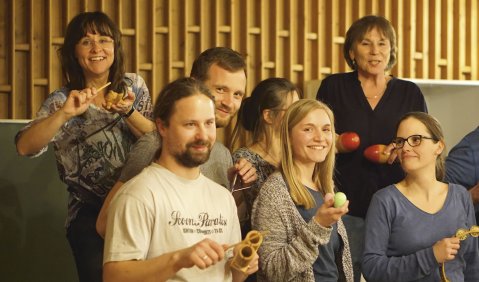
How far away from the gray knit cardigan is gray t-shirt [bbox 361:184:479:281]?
161 millimetres

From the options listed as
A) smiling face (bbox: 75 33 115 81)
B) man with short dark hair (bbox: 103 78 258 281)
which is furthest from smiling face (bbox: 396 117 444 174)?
smiling face (bbox: 75 33 115 81)

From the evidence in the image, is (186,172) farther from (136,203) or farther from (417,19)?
(417,19)

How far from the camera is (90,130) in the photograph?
8.91ft

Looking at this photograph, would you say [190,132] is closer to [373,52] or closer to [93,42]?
[93,42]

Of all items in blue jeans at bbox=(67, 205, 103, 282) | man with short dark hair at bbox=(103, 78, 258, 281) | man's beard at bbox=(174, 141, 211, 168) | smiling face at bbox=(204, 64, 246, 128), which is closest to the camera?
man with short dark hair at bbox=(103, 78, 258, 281)

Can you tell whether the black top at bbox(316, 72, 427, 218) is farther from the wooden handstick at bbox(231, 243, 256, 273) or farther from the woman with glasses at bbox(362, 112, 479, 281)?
the wooden handstick at bbox(231, 243, 256, 273)

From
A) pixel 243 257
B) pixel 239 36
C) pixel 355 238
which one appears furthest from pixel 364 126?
pixel 239 36

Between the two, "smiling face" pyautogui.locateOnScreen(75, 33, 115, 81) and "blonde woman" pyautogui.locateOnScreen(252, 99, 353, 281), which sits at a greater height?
"smiling face" pyautogui.locateOnScreen(75, 33, 115, 81)

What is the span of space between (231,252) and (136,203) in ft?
1.07

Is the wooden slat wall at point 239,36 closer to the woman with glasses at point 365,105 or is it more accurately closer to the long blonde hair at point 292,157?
the woman with glasses at point 365,105

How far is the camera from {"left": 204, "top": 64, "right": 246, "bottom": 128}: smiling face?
2715 millimetres

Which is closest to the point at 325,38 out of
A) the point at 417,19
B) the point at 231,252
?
the point at 417,19

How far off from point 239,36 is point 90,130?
303 centimetres

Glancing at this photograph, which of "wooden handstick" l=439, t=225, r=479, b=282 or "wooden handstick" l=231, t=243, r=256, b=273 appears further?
"wooden handstick" l=439, t=225, r=479, b=282
